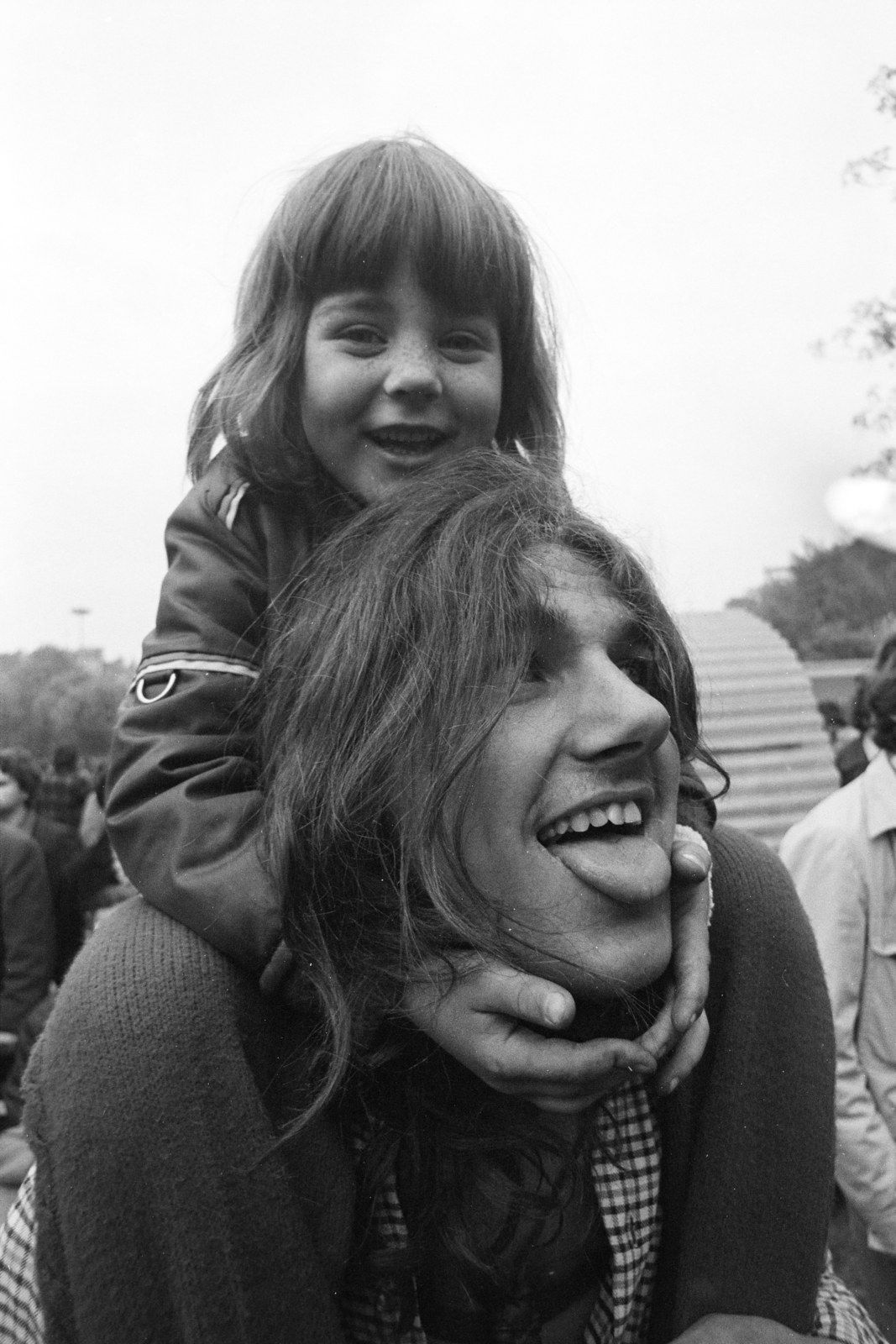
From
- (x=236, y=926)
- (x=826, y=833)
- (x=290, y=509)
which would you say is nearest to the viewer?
(x=236, y=926)

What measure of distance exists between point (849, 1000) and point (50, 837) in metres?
3.98

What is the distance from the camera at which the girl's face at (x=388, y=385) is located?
4.76 ft

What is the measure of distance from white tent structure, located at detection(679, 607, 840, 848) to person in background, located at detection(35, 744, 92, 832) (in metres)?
3.63

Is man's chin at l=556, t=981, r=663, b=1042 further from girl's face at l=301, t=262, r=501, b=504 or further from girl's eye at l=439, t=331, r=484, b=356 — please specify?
girl's eye at l=439, t=331, r=484, b=356

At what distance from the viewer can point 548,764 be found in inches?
43.6

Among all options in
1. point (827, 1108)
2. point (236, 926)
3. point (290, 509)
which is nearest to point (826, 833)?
point (827, 1108)

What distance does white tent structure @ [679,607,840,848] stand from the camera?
11.8 ft

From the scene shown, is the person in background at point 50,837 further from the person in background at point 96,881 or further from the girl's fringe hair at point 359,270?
the girl's fringe hair at point 359,270

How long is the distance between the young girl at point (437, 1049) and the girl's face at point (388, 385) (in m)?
0.13

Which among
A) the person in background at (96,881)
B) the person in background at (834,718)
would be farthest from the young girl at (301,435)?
the person in background at (834,718)

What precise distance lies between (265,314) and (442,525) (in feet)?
1.81

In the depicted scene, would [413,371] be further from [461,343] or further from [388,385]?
[461,343]

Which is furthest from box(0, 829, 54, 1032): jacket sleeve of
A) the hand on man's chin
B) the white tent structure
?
the hand on man's chin

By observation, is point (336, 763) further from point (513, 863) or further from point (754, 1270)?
point (754, 1270)
